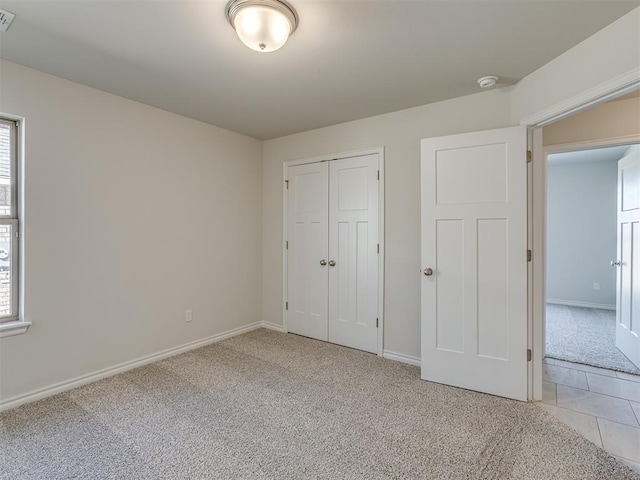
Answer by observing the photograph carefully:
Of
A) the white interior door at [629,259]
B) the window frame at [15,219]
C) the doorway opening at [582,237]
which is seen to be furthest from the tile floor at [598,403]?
the window frame at [15,219]

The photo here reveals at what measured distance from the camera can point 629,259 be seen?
317cm

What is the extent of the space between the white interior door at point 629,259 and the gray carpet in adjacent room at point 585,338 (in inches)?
5.7

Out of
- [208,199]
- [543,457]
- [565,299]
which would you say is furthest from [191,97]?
[565,299]

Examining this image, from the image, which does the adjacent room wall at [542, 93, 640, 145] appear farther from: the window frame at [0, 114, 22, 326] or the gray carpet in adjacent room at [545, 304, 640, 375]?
the window frame at [0, 114, 22, 326]

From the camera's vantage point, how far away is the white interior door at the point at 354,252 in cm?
333

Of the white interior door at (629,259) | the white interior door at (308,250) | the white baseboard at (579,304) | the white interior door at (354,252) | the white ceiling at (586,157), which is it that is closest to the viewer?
the white interior door at (629,259)

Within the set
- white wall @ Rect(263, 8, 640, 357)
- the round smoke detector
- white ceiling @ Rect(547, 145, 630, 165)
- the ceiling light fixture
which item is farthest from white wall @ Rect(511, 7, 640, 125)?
white ceiling @ Rect(547, 145, 630, 165)

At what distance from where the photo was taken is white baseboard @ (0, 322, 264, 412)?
7.48ft

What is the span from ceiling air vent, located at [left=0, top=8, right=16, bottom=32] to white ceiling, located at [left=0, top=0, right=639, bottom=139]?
33mm

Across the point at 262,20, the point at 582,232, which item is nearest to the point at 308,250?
the point at 262,20

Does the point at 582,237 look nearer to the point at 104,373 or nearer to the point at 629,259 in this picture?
the point at 629,259

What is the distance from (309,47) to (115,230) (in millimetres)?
2222

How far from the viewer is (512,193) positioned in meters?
2.39

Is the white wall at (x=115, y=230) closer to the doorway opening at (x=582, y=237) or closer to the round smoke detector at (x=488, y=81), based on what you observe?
the round smoke detector at (x=488, y=81)
